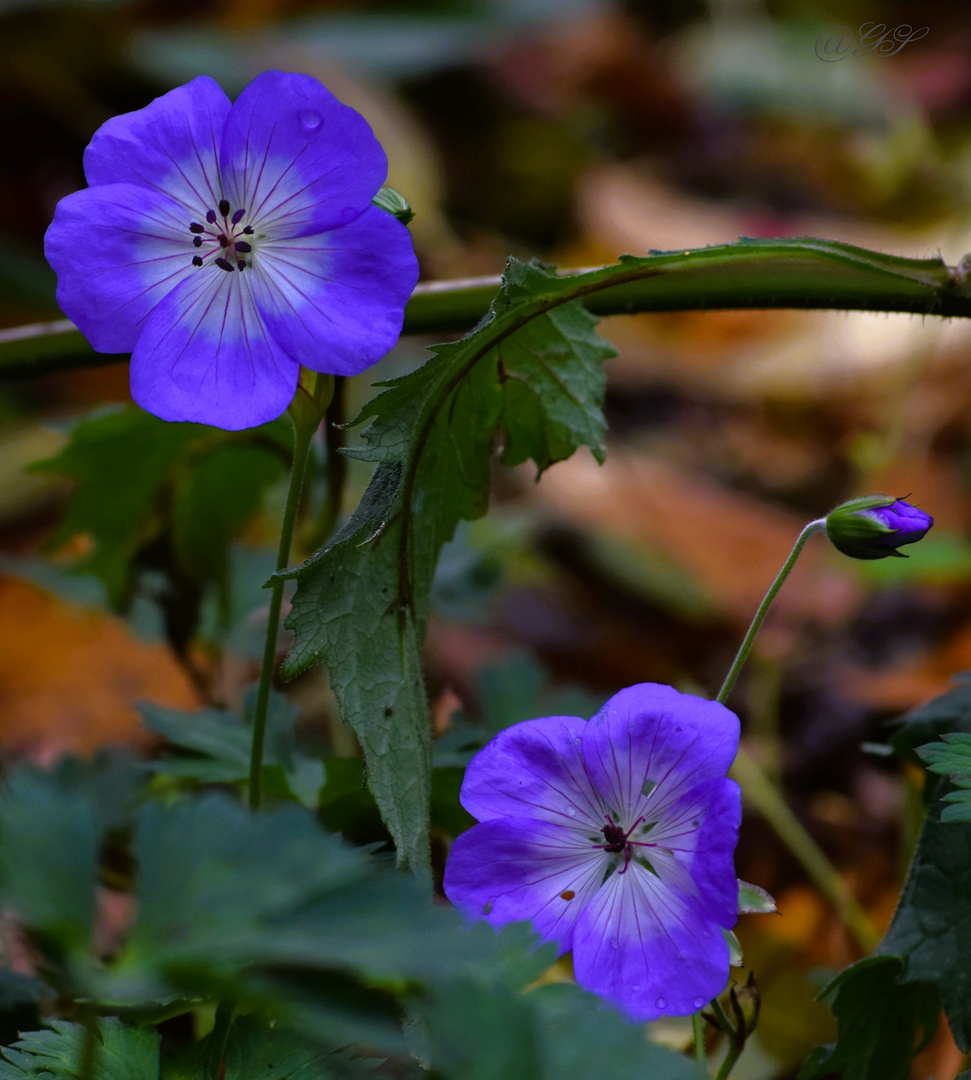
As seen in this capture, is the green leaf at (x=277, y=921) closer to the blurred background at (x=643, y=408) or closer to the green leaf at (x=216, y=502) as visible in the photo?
the blurred background at (x=643, y=408)

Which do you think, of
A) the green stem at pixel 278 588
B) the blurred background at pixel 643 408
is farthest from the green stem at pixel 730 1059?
the green stem at pixel 278 588

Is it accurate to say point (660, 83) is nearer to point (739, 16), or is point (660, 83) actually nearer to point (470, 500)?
point (739, 16)

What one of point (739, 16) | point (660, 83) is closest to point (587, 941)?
point (660, 83)

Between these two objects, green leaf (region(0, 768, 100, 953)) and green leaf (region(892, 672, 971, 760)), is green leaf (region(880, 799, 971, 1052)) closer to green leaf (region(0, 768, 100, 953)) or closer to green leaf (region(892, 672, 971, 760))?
green leaf (region(892, 672, 971, 760))

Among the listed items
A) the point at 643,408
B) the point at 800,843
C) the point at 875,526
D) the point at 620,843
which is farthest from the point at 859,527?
the point at 643,408

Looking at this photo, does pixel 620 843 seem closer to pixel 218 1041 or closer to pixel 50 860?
pixel 218 1041

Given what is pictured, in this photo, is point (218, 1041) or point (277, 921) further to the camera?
point (218, 1041)

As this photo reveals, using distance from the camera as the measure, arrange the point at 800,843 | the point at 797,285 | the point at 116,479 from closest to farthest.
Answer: the point at 797,285 < the point at 116,479 < the point at 800,843
